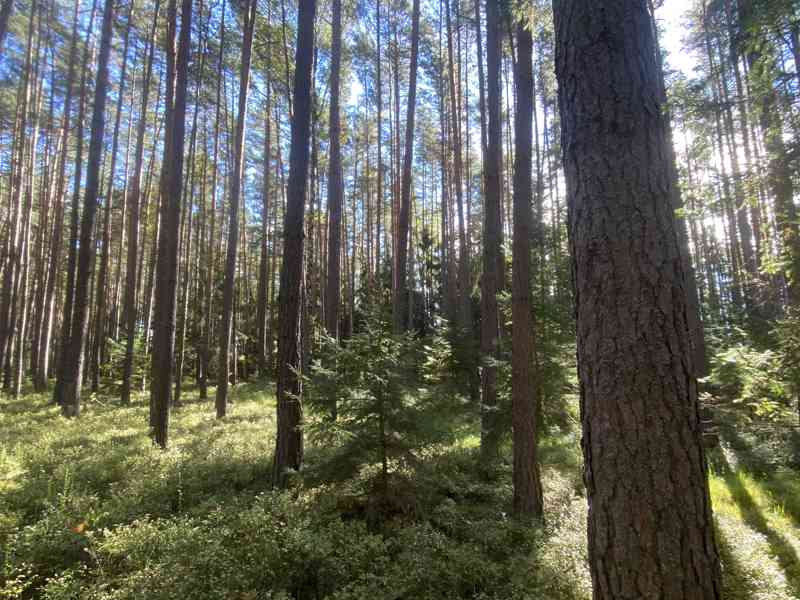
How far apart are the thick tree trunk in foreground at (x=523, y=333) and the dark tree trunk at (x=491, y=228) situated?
5.63 ft

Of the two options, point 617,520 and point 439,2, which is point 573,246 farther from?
point 439,2

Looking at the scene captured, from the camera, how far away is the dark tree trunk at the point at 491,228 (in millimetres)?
7793

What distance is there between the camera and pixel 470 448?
335 inches

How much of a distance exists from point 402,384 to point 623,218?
157 inches

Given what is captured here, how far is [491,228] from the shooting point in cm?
852

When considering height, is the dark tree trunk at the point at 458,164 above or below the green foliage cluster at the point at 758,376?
above

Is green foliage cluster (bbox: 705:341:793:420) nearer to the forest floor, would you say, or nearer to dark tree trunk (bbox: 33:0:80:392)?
the forest floor

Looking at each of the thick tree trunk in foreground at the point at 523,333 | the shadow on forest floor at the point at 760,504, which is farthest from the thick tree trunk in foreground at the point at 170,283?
the shadow on forest floor at the point at 760,504

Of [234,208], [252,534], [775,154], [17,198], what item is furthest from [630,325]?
[17,198]

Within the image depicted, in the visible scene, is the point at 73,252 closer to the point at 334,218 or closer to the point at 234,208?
the point at 234,208

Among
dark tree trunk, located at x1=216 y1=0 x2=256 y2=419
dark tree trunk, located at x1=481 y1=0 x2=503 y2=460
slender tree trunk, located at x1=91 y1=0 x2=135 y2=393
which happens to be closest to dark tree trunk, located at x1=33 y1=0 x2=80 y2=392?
slender tree trunk, located at x1=91 y1=0 x2=135 y2=393

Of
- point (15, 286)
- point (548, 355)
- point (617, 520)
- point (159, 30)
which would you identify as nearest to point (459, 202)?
point (548, 355)

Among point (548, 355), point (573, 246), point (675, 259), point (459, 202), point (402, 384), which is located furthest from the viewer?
point (459, 202)

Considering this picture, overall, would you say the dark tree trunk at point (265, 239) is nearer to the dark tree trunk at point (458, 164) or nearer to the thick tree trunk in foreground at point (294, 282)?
the dark tree trunk at point (458, 164)
